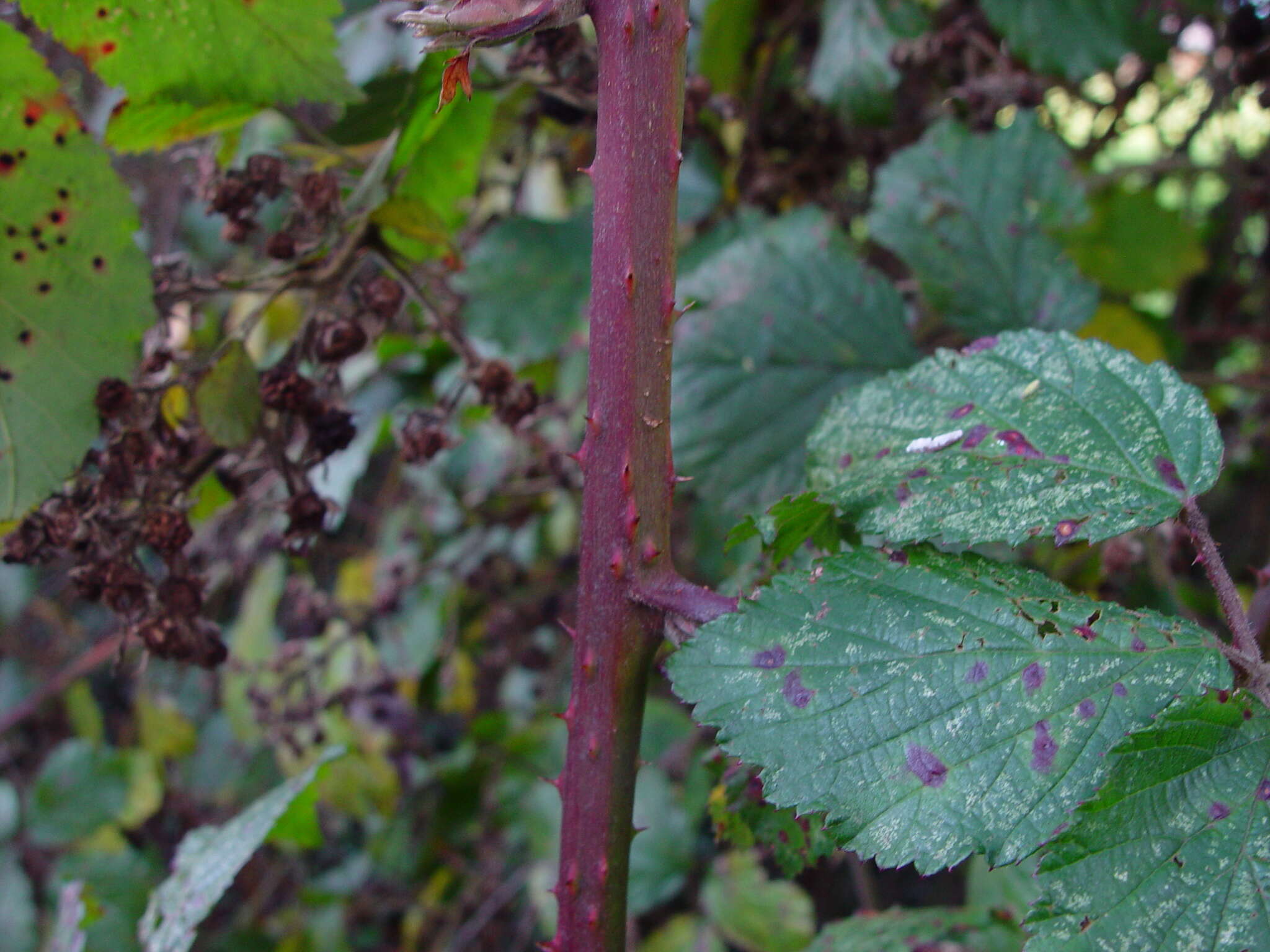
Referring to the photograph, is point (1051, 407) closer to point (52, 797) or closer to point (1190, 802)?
point (1190, 802)

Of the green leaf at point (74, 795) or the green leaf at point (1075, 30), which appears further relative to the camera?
the green leaf at point (74, 795)

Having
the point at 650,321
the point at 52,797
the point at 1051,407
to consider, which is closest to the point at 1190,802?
the point at 1051,407

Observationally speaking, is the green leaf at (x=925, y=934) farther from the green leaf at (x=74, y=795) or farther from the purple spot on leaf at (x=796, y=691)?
the green leaf at (x=74, y=795)

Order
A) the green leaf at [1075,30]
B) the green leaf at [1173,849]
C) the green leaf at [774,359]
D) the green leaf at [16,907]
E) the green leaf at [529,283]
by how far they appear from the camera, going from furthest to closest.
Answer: the green leaf at [16,907], the green leaf at [529,283], the green leaf at [1075,30], the green leaf at [774,359], the green leaf at [1173,849]

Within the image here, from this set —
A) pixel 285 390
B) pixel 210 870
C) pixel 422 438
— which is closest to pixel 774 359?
pixel 422 438

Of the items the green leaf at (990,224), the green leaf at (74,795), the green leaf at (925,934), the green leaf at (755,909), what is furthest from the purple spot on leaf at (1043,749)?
the green leaf at (74,795)

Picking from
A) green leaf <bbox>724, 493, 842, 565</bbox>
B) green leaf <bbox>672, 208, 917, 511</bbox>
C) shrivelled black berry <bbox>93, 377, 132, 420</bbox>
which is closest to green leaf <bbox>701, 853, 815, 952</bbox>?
green leaf <bbox>672, 208, 917, 511</bbox>

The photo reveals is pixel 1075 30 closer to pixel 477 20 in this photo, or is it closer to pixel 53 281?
pixel 477 20
